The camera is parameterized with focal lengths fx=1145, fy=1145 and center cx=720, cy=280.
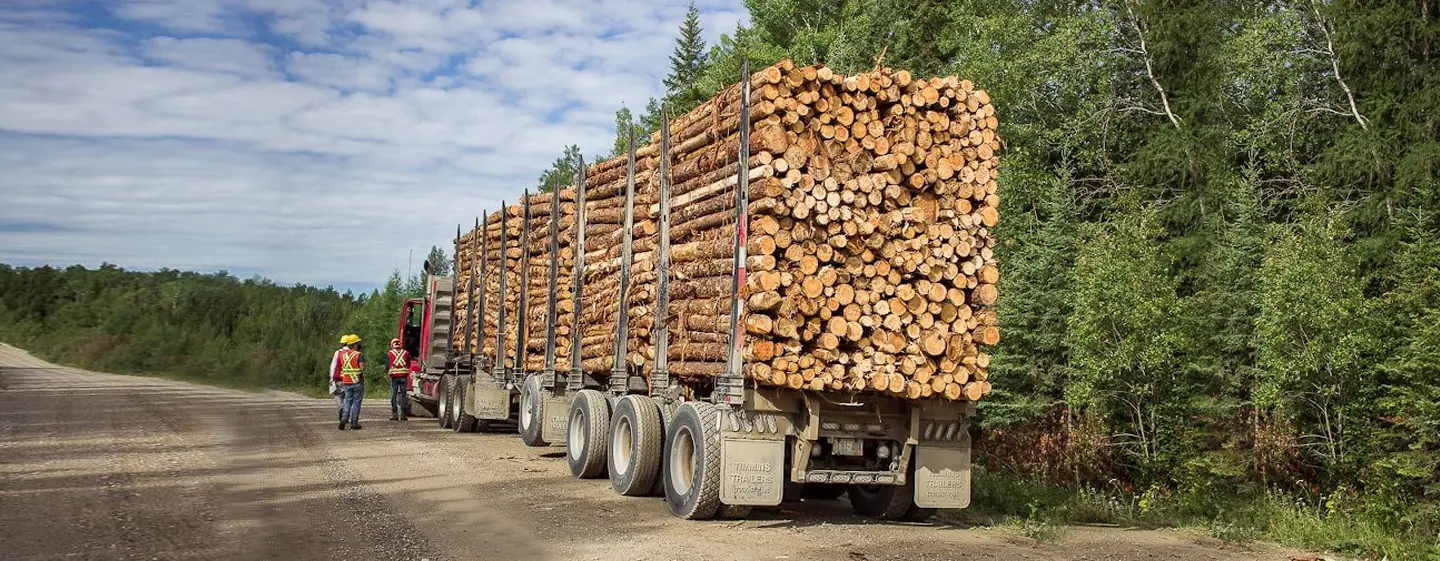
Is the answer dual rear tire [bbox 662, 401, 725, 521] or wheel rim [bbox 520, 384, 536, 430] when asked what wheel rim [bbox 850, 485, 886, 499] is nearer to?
dual rear tire [bbox 662, 401, 725, 521]

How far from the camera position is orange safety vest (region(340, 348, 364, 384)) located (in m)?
20.0

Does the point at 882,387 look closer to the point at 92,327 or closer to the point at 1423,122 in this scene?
the point at 1423,122

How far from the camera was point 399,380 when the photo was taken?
80.2 ft

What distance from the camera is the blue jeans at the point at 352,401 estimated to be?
65.7 ft

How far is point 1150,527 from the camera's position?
11.5m

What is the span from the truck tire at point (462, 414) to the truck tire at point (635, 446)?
28.8 feet

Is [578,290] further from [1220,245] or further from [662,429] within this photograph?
[1220,245]

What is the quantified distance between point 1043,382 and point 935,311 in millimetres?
10027

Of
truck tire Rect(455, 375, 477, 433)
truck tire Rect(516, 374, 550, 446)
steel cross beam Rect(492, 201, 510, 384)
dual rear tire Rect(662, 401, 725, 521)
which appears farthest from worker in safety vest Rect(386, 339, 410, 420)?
dual rear tire Rect(662, 401, 725, 521)

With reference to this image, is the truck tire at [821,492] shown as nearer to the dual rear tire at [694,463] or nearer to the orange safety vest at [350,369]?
the dual rear tire at [694,463]

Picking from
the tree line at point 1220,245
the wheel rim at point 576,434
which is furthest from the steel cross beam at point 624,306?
the tree line at point 1220,245

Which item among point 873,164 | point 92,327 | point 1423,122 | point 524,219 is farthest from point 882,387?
point 92,327

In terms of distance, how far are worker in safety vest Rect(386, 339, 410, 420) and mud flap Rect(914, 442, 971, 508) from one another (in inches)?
647

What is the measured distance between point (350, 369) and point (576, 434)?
7731 mm
